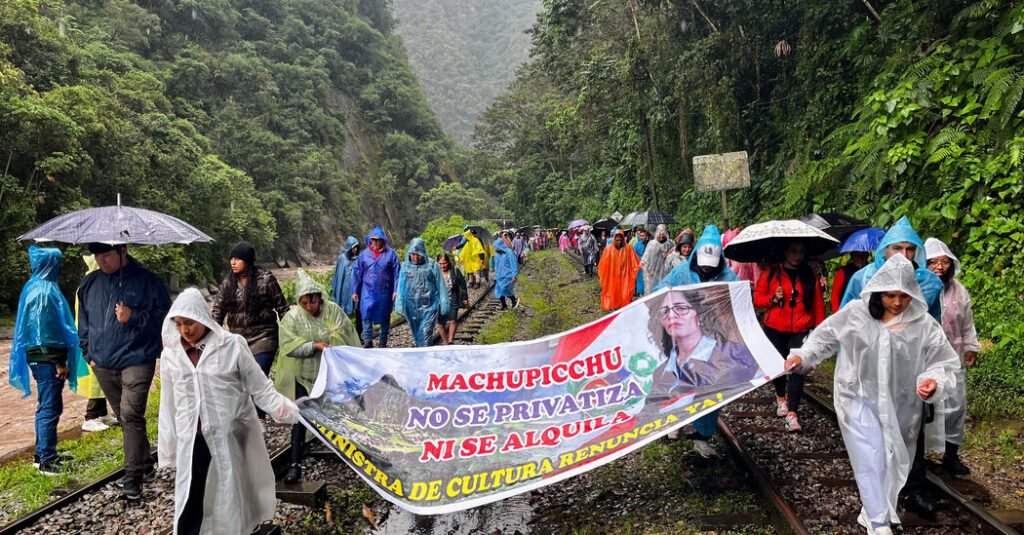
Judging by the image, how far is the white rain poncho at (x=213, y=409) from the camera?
3.21 m

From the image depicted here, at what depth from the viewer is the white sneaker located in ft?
22.0

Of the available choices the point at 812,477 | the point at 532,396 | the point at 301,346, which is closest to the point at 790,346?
the point at 812,477

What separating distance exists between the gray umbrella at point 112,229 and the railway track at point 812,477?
4.59 meters

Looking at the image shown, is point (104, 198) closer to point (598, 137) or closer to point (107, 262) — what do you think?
point (107, 262)

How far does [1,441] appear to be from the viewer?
7.08 m

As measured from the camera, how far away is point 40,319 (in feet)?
16.3

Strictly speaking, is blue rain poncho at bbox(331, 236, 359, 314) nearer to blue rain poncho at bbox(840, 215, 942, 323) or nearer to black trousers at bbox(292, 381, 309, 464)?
black trousers at bbox(292, 381, 309, 464)

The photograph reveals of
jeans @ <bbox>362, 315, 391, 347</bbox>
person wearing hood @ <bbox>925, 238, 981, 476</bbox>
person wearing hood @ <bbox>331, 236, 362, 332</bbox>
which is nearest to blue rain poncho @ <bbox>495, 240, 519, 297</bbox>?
person wearing hood @ <bbox>331, 236, 362, 332</bbox>

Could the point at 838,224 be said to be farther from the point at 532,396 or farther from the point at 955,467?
the point at 532,396

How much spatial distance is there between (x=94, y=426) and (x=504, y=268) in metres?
9.31

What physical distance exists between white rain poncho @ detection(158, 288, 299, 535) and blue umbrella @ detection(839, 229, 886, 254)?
5655 mm

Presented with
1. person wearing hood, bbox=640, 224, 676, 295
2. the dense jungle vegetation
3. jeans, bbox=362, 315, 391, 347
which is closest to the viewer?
the dense jungle vegetation

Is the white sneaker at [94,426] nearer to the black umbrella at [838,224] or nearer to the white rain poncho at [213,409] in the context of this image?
A: the white rain poncho at [213,409]

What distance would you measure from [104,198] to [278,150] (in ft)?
76.0
